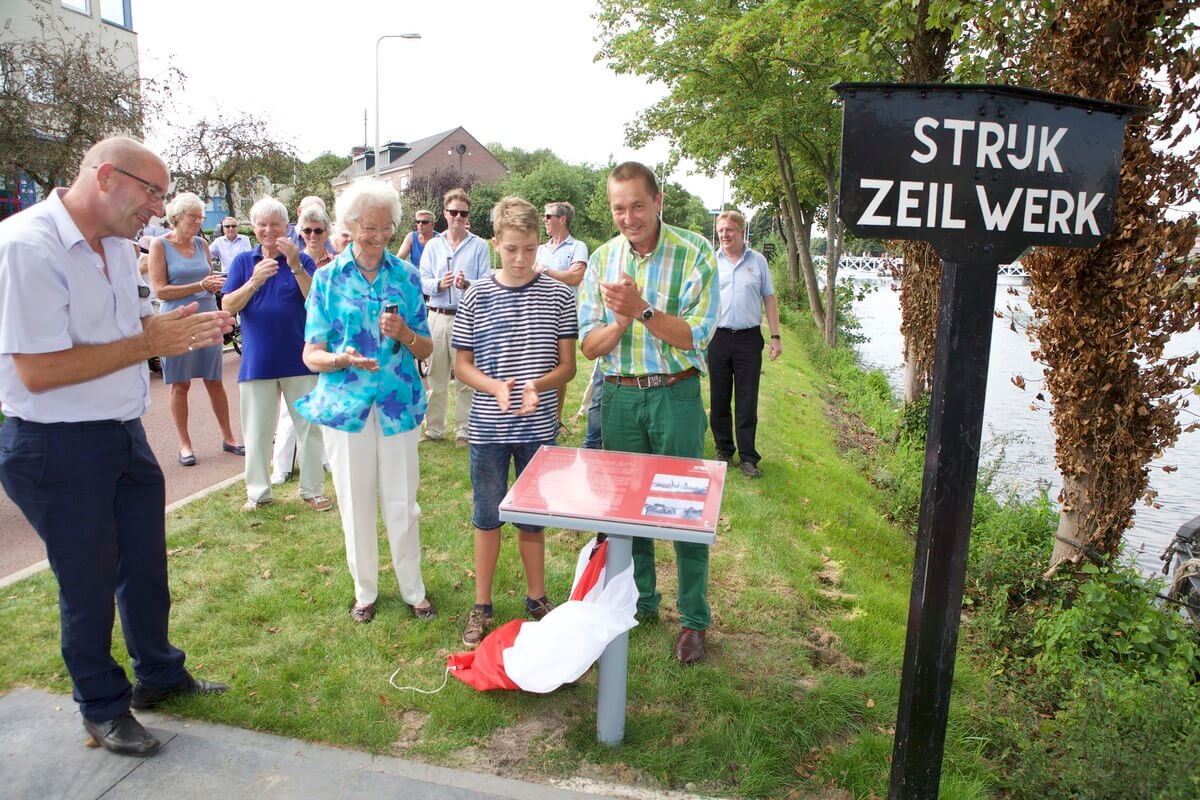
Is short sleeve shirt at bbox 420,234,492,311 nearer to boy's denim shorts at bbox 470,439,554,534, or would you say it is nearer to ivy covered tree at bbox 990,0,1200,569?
boy's denim shorts at bbox 470,439,554,534

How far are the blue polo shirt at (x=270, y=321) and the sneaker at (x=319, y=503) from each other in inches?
35.4

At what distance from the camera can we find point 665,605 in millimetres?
4422

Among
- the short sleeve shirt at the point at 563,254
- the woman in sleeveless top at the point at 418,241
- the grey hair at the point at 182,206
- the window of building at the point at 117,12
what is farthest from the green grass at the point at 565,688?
the window of building at the point at 117,12

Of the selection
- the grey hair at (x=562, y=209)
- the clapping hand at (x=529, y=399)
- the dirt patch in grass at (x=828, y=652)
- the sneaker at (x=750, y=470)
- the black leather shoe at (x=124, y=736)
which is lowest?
the dirt patch in grass at (x=828, y=652)

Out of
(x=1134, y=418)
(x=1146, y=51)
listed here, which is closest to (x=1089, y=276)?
(x=1134, y=418)

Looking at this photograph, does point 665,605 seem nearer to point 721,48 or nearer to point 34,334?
point 34,334

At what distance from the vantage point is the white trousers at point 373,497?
13.0ft

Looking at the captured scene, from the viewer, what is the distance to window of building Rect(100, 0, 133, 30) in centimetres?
2352

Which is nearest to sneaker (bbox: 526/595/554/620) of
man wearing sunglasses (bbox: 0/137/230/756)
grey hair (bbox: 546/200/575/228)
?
man wearing sunglasses (bbox: 0/137/230/756)

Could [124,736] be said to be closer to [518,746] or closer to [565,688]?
[518,746]

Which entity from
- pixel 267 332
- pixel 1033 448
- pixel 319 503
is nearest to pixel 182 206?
pixel 267 332

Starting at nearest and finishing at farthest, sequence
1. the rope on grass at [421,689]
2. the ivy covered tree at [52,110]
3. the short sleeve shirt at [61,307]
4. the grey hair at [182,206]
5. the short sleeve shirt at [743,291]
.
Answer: the short sleeve shirt at [61,307]
the rope on grass at [421,689]
the grey hair at [182,206]
the short sleeve shirt at [743,291]
the ivy covered tree at [52,110]

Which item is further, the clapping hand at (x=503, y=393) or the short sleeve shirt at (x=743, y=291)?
the short sleeve shirt at (x=743, y=291)

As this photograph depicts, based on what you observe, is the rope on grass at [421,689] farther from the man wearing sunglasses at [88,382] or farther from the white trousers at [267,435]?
the white trousers at [267,435]
